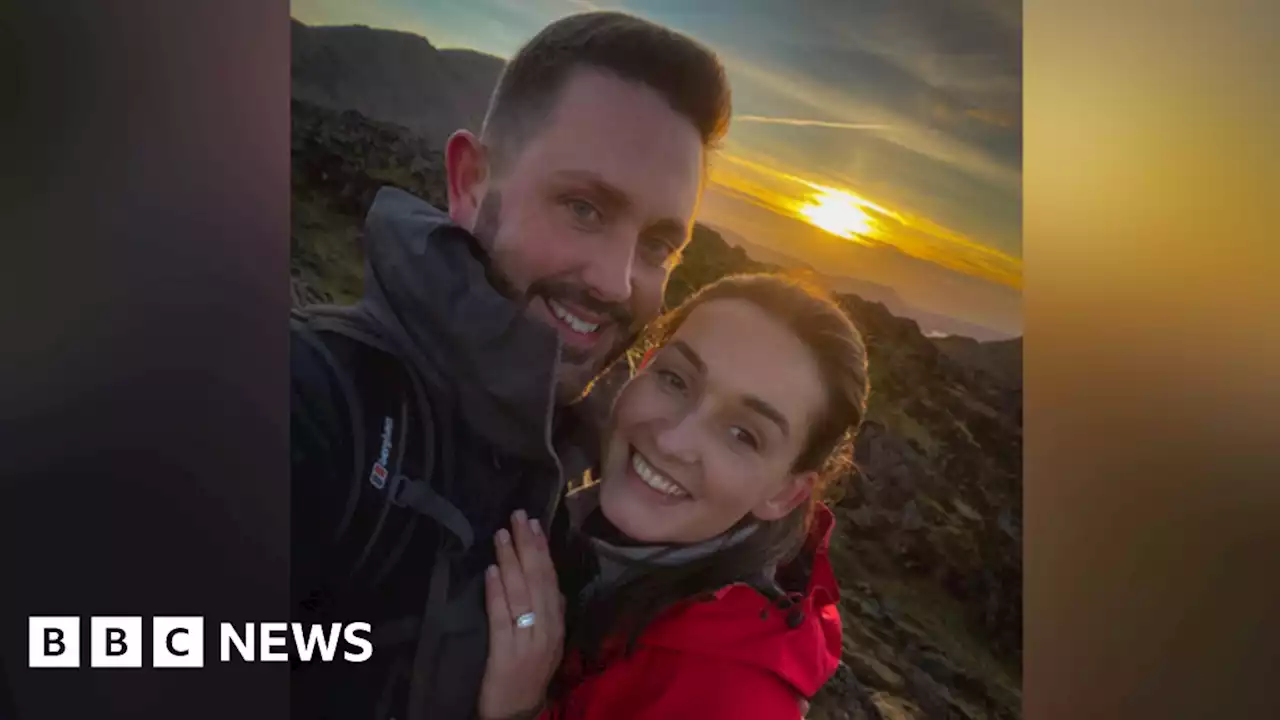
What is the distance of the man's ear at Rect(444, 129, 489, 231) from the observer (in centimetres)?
121

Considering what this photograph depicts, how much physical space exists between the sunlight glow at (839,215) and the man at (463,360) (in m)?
0.26

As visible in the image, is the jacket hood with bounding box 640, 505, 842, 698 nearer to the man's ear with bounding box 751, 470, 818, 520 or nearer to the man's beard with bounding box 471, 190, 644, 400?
the man's ear with bounding box 751, 470, 818, 520

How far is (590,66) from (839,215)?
46cm

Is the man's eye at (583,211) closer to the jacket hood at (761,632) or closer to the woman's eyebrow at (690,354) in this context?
the woman's eyebrow at (690,354)

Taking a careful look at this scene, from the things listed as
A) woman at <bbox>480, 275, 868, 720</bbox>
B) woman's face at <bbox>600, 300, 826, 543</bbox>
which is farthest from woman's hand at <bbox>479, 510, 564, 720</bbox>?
woman's face at <bbox>600, 300, 826, 543</bbox>

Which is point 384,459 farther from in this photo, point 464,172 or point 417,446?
point 464,172

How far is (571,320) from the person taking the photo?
1.22 metres

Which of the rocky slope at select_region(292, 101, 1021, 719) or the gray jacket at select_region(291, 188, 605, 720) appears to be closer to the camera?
the gray jacket at select_region(291, 188, 605, 720)

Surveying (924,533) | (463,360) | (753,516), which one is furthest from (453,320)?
(924,533)

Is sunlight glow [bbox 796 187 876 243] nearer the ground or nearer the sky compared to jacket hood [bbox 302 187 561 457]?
nearer the sky

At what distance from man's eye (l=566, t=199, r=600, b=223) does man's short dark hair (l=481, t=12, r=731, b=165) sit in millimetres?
115

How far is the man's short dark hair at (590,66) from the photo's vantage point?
121cm

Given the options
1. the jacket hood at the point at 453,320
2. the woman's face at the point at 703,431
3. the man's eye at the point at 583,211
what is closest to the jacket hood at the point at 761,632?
the woman's face at the point at 703,431

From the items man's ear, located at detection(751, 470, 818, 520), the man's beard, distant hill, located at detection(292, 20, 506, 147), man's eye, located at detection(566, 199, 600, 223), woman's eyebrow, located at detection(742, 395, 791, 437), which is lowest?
man's ear, located at detection(751, 470, 818, 520)
